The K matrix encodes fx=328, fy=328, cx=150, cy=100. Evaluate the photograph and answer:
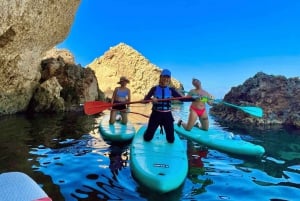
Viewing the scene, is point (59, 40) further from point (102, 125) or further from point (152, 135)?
point (152, 135)

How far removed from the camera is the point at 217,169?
7.71 metres

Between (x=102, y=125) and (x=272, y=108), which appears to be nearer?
(x=102, y=125)

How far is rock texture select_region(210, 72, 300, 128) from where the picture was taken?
19.2 meters

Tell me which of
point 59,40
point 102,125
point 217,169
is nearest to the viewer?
point 217,169

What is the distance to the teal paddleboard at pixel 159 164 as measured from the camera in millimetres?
5754

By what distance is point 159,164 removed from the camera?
21.0 feet

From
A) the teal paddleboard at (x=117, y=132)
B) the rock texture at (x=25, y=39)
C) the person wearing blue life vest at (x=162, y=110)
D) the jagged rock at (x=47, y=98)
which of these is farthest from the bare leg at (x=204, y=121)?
the jagged rock at (x=47, y=98)

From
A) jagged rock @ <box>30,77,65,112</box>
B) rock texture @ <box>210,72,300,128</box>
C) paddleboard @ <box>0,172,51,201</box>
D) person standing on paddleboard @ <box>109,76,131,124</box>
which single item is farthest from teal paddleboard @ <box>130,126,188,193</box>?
jagged rock @ <box>30,77,65,112</box>

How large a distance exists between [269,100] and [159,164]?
52.0 ft

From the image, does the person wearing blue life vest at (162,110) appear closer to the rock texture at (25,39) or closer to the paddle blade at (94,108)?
the paddle blade at (94,108)

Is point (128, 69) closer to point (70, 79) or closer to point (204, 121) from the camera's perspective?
point (70, 79)

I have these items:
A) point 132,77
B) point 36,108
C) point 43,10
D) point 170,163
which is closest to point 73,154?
point 170,163

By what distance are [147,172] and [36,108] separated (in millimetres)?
17348

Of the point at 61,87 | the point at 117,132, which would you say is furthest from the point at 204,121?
the point at 61,87
